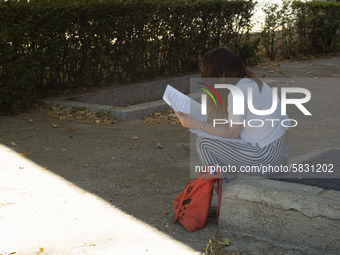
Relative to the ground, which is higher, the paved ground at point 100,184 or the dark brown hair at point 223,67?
the dark brown hair at point 223,67

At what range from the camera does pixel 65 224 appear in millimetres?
3451

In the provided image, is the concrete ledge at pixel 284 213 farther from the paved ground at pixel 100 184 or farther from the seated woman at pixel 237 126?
the seated woman at pixel 237 126

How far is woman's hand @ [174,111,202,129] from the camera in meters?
3.44

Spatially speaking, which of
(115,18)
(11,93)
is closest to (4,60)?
(11,93)

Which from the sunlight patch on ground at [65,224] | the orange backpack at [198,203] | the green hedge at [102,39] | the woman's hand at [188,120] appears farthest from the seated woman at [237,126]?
the green hedge at [102,39]

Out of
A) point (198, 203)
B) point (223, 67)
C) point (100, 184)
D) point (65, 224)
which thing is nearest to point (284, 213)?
point (198, 203)

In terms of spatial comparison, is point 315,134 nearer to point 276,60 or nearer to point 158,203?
point 158,203

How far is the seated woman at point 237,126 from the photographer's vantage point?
11.1 feet

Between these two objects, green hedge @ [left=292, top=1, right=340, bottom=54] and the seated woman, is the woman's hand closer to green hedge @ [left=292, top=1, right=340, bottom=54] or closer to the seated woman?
the seated woman

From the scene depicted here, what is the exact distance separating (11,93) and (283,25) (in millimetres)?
7513

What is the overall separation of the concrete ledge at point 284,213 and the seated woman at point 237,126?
23 centimetres

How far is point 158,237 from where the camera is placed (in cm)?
329

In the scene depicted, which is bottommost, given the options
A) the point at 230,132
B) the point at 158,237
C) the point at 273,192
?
the point at 158,237

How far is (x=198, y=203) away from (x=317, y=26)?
10400 mm
